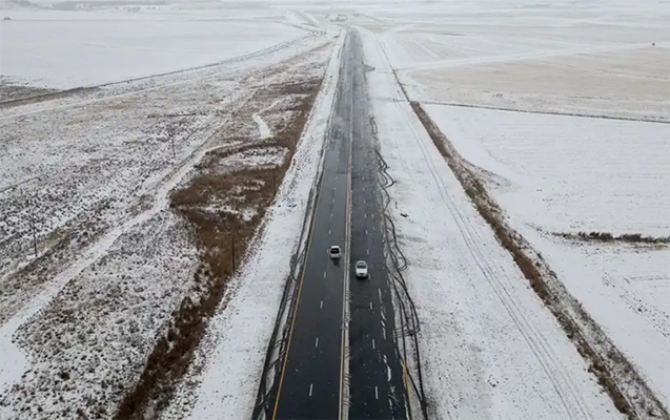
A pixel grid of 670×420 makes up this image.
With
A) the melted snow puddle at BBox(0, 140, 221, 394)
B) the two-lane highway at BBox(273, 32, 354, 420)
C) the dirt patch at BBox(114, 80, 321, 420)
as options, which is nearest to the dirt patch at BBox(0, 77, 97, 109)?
the dirt patch at BBox(114, 80, 321, 420)

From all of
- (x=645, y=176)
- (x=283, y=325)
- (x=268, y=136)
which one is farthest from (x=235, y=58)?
(x=283, y=325)

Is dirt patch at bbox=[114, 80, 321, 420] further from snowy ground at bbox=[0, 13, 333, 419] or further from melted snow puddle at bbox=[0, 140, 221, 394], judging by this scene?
melted snow puddle at bbox=[0, 140, 221, 394]

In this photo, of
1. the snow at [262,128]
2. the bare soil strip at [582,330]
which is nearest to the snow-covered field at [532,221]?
the bare soil strip at [582,330]

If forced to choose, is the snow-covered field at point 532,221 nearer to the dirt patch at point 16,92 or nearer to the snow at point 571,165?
the snow at point 571,165

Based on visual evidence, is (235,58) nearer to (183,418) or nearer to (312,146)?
(312,146)

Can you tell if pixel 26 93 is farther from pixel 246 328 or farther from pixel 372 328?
pixel 372 328
